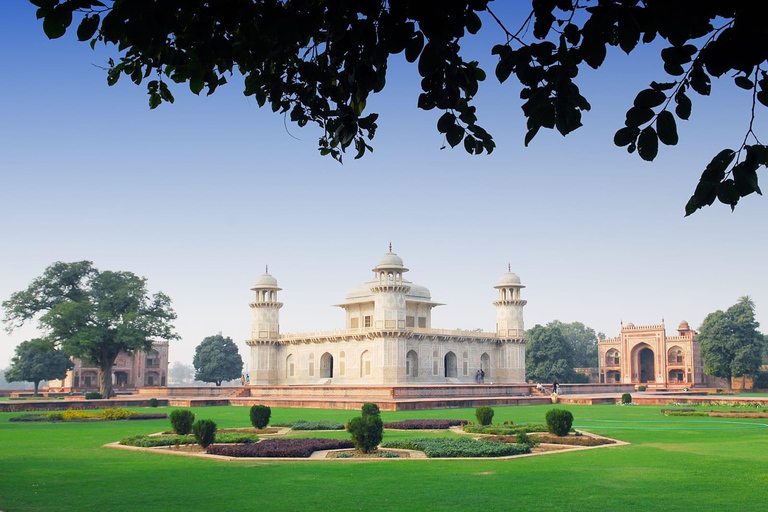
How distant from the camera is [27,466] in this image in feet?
37.2

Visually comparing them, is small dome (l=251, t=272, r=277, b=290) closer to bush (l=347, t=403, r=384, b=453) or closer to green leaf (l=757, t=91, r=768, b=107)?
bush (l=347, t=403, r=384, b=453)

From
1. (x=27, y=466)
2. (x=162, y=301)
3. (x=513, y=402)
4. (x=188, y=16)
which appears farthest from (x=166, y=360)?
(x=188, y=16)

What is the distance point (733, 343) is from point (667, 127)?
50.7 metres

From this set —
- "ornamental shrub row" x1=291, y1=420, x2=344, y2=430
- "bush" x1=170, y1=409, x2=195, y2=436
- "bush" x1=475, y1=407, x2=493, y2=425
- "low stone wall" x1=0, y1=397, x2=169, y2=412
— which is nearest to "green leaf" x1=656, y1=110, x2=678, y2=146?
"bush" x1=170, y1=409, x2=195, y2=436

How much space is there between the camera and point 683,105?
3.39m

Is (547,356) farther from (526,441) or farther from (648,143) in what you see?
(648,143)

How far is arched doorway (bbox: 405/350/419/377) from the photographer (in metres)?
41.6

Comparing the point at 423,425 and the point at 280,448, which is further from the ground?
the point at 280,448

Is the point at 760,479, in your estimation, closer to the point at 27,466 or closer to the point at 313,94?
the point at 313,94

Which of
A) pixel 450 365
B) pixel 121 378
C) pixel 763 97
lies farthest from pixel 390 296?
pixel 763 97

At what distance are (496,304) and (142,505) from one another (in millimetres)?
38234

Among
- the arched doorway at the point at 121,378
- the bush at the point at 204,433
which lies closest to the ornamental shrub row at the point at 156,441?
the bush at the point at 204,433

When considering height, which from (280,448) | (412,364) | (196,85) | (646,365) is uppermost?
(196,85)

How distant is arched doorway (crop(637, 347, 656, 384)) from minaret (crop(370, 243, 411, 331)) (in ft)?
99.2
